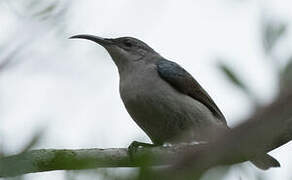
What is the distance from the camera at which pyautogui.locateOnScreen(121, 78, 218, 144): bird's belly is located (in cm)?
679

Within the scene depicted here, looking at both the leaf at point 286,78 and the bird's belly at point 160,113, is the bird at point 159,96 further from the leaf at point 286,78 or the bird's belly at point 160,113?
the leaf at point 286,78

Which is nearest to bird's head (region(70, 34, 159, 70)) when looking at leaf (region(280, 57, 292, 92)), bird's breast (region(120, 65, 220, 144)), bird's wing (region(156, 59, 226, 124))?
bird's wing (region(156, 59, 226, 124))

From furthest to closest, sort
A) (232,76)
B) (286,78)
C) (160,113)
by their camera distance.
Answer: (160,113), (232,76), (286,78)

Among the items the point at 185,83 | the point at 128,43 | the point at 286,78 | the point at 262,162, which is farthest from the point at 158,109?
the point at 286,78

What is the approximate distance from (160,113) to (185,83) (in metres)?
0.98

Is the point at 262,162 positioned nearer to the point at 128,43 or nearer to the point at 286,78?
the point at 286,78

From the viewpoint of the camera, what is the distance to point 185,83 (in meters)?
7.61

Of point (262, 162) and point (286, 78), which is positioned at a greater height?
point (286, 78)

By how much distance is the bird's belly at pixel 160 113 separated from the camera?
22.3ft

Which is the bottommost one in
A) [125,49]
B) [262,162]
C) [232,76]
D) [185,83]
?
[185,83]

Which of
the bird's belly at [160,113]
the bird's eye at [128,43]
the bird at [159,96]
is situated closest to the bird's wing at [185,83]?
the bird at [159,96]

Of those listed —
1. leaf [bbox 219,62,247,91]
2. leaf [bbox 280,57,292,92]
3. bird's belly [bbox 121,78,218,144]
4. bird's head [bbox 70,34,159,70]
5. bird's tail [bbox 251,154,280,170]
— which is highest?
leaf [bbox 280,57,292,92]

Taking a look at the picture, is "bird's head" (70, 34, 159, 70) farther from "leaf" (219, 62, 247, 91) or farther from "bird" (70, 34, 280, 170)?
"leaf" (219, 62, 247, 91)

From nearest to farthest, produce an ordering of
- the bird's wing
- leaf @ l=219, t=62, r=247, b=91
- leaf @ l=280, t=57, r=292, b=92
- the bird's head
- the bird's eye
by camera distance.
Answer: leaf @ l=280, t=57, r=292, b=92, leaf @ l=219, t=62, r=247, b=91, the bird's wing, the bird's head, the bird's eye
